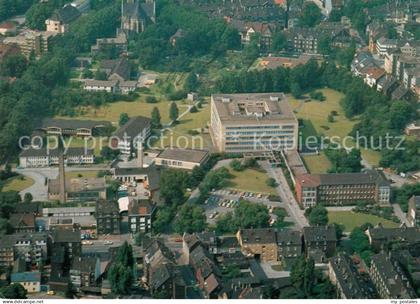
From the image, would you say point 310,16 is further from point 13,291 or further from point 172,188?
point 13,291

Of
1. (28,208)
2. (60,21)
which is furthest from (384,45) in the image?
(28,208)

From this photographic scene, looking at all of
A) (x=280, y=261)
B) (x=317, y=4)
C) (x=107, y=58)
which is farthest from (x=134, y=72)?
(x=280, y=261)

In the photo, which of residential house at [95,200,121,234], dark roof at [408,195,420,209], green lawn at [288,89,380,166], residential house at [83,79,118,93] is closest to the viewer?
residential house at [95,200,121,234]

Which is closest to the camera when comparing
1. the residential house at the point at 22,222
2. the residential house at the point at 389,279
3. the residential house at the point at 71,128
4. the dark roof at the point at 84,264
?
the residential house at the point at 389,279

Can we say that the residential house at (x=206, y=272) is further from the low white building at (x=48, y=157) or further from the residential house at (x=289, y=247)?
the low white building at (x=48, y=157)

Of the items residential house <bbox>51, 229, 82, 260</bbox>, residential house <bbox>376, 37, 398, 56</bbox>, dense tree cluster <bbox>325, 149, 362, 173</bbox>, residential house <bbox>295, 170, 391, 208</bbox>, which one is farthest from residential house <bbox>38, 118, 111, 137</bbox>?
residential house <bbox>376, 37, 398, 56</bbox>

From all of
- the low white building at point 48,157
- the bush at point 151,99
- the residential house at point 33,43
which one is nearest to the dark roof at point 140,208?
the low white building at point 48,157

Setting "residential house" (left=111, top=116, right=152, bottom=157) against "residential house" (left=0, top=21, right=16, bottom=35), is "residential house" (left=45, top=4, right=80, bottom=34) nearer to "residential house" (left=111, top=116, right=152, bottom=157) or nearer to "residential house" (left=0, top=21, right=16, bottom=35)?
"residential house" (left=0, top=21, right=16, bottom=35)
